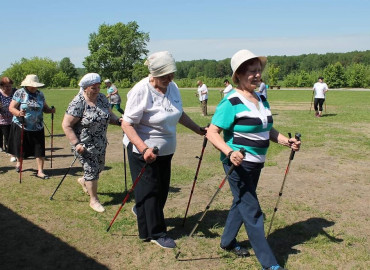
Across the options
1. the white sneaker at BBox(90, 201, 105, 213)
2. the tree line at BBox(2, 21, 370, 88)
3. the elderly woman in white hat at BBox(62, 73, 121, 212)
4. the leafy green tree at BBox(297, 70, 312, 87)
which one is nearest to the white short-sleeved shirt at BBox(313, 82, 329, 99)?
the elderly woman in white hat at BBox(62, 73, 121, 212)

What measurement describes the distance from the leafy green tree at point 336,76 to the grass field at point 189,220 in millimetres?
56867

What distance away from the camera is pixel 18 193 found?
610 centimetres

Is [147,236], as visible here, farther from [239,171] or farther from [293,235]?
[293,235]

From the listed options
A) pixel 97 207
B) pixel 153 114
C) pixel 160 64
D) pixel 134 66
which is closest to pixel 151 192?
pixel 153 114

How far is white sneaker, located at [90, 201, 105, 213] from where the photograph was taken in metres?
5.27

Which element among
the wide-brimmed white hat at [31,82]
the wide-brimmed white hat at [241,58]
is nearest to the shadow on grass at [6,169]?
the wide-brimmed white hat at [31,82]

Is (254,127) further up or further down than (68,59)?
further down

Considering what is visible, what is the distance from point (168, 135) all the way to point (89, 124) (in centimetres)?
147

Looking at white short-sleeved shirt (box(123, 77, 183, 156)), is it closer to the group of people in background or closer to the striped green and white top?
the group of people in background

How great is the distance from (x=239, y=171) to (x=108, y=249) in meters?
1.82

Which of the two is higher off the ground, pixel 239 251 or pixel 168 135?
pixel 168 135

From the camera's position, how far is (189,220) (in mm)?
4973

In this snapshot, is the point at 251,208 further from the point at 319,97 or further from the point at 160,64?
the point at 319,97

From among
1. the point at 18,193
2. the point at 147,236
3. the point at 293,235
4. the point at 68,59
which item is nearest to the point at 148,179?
the point at 147,236
